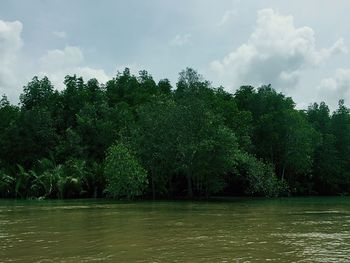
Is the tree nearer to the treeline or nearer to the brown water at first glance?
A: the treeline

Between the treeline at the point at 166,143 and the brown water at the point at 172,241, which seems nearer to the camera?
the brown water at the point at 172,241

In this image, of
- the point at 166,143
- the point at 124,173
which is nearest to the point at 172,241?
the point at 124,173

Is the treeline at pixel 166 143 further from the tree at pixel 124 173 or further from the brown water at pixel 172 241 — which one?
the brown water at pixel 172 241

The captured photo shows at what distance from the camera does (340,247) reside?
48.1 ft

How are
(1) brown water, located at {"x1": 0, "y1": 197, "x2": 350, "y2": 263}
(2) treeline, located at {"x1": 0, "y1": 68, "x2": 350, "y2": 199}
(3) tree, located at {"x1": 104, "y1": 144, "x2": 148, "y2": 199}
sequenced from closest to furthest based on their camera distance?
(1) brown water, located at {"x1": 0, "y1": 197, "x2": 350, "y2": 263} < (3) tree, located at {"x1": 104, "y1": 144, "x2": 148, "y2": 199} < (2) treeline, located at {"x1": 0, "y1": 68, "x2": 350, "y2": 199}

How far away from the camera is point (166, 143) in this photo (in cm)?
5178

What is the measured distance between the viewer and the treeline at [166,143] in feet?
166

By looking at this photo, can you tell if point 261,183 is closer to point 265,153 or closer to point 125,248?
point 265,153

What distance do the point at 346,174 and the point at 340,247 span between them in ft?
202

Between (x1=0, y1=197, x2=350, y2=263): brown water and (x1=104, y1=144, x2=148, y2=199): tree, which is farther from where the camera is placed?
(x1=104, y1=144, x2=148, y2=199): tree

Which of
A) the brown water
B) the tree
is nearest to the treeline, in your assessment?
the tree

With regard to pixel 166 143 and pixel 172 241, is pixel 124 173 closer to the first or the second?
pixel 166 143

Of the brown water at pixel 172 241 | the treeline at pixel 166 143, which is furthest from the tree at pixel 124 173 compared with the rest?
the brown water at pixel 172 241

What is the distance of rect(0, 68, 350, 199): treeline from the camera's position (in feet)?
Answer: 166
